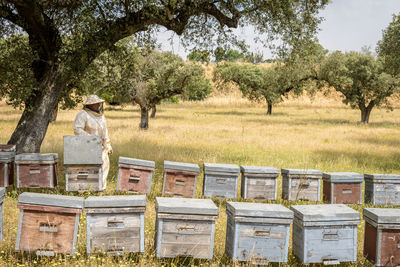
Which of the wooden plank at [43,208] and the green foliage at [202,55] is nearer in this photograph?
the wooden plank at [43,208]

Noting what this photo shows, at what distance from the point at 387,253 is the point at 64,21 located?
10.1 metres

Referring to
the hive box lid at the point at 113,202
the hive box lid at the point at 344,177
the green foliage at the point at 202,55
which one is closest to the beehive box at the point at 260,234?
the hive box lid at the point at 113,202

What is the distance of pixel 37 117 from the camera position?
10.5 m

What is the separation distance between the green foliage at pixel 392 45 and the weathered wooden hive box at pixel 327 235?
15.0m

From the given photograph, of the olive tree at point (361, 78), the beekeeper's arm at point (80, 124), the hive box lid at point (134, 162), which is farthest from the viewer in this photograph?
the olive tree at point (361, 78)

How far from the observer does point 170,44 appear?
40.0 feet

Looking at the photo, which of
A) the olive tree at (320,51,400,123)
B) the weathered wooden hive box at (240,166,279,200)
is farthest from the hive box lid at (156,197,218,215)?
the olive tree at (320,51,400,123)

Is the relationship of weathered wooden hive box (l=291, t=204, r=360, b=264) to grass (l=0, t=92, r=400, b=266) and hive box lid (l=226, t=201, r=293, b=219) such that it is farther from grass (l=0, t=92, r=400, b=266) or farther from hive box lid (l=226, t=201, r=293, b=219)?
grass (l=0, t=92, r=400, b=266)

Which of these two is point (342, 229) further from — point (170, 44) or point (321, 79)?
point (321, 79)

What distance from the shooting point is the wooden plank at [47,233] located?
4688 millimetres

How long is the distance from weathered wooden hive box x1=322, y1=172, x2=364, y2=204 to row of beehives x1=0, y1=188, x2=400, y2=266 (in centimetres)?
307

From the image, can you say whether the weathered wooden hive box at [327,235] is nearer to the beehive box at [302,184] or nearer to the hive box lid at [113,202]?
the hive box lid at [113,202]

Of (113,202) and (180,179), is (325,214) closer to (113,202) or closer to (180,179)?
(113,202)

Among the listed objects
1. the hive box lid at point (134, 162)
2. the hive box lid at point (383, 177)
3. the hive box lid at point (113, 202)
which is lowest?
the hive box lid at point (383, 177)
